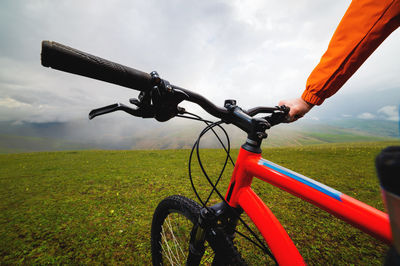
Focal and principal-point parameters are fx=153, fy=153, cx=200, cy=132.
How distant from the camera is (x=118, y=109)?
104cm

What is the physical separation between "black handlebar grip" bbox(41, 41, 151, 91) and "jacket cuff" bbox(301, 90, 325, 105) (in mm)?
1464

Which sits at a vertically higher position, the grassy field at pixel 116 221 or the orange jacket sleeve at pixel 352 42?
the orange jacket sleeve at pixel 352 42

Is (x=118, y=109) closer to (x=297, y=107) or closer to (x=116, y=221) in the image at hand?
(x=297, y=107)

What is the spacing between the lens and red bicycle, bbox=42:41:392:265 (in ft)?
2.52

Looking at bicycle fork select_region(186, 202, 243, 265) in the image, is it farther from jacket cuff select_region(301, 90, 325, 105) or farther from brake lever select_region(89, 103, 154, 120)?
jacket cuff select_region(301, 90, 325, 105)

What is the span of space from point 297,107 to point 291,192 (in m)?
0.87

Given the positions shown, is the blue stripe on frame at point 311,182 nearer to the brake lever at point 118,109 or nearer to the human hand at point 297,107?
the human hand at point 297,107

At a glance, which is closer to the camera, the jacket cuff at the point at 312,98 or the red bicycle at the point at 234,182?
the red bicycle at the point at 234,182

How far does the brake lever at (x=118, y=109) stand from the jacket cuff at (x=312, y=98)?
1.46 metres

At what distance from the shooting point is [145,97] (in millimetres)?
1077

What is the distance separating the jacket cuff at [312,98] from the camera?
1454 mm

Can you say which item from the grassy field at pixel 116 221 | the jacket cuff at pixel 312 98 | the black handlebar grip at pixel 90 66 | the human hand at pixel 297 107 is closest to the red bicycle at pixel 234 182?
the black handlebar grip at pixel 90 66

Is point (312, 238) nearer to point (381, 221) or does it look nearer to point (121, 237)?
point (381, 221)

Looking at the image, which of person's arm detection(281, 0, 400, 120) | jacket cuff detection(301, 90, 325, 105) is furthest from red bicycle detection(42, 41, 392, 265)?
person's arm detection(281, 0, 400, 120)
